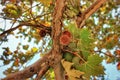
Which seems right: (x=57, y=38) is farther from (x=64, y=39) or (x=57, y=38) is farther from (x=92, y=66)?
(x=92, y=66)

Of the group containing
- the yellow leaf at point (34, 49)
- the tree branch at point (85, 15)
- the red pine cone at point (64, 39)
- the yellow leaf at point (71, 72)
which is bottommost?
the yellow leaf at point (34, 49)

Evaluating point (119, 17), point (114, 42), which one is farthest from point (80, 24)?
point (119, 17)

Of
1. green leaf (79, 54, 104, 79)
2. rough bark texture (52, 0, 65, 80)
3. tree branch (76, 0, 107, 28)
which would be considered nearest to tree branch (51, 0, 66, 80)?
rough bark texture (52, 0, 65, 80)

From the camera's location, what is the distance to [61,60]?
151cm

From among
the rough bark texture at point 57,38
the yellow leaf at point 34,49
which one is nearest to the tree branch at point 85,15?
the rough bark texture at point 57,38

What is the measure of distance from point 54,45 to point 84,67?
0.62 feet

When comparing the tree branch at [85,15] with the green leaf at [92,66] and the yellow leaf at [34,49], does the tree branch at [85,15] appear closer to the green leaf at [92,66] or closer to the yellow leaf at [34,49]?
the green leaf at [92,66]

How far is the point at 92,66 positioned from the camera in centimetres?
148

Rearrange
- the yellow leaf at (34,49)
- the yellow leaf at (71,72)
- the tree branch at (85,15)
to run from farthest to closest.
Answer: the yellow leaf at (34,49) → the tree branch at (85,15) → the yellow leaf at (71,72)

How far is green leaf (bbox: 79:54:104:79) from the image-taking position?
4.81 feet

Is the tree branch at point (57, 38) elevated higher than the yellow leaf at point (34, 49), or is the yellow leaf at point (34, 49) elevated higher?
the tree branch at point (57, 38)

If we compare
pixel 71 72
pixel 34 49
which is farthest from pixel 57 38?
pixel 34 49

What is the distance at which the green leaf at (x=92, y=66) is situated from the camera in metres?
1.47

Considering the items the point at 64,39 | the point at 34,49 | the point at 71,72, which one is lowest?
the point at 34,49
